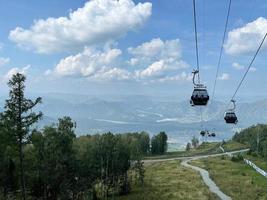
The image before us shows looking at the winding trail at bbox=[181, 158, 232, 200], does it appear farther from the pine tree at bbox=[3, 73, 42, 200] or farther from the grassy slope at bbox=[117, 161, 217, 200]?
the pine tree at bbox=[3, 73, 42, 200]

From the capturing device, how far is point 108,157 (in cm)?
8688

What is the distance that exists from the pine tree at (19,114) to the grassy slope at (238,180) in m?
47.8

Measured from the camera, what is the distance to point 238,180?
109 m

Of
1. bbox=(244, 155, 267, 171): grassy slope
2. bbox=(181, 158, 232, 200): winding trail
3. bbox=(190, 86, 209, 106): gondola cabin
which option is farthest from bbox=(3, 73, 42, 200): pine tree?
bbox=(244, 155, 267, 171): grassy slope

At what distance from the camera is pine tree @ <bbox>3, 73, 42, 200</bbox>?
152 ft

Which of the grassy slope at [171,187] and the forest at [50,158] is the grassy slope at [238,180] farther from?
the forest at [50,158]

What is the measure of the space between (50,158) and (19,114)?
631 inches

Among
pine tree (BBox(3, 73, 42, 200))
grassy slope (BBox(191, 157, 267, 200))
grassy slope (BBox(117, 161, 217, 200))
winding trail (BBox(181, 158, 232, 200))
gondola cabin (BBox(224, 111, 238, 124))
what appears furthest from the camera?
grassy slope (BBox(117, 161, 217, 200))

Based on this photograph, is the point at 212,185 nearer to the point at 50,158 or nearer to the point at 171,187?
the point at 171,187

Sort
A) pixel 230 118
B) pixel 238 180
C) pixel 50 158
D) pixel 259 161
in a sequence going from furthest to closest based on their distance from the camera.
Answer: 1. pixel 259 161
2. pixel 238 180
3. pixel 50 158
4. pixel 230 118

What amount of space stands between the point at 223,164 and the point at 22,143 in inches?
4502

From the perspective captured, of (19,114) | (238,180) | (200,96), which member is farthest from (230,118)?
(238,180)

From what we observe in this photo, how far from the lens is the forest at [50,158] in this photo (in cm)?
4681

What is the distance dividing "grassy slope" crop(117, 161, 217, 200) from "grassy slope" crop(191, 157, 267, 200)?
15.3 ft
